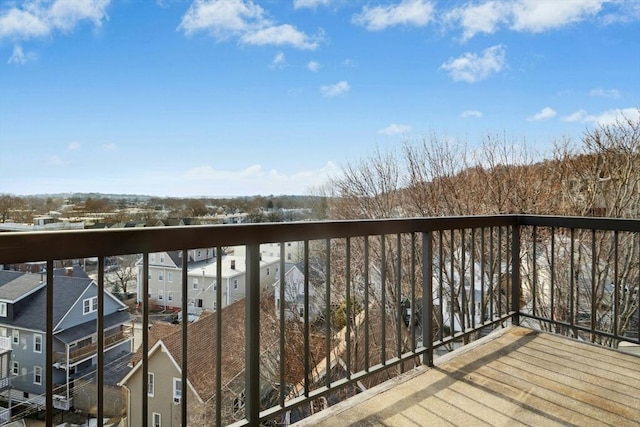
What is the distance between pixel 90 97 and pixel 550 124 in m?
9.37

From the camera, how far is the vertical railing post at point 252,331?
1.55 meters

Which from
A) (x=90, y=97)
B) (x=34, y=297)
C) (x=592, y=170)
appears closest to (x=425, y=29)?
(x=592, y=170)

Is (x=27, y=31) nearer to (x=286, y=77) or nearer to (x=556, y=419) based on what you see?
(x=286, y=77)

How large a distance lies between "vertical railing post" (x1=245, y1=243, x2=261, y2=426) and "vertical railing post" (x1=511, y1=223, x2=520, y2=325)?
2.31m

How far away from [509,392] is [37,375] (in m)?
2.11

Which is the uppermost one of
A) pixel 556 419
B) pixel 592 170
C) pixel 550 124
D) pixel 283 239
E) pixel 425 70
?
pixel 425 70

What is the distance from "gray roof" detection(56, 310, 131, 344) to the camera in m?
1.36

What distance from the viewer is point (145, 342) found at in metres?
1.37

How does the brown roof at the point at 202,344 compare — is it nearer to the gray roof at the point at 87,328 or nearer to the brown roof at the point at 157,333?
the brown roof at the point at 157,333

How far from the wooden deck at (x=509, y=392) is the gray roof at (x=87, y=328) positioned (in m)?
0.95

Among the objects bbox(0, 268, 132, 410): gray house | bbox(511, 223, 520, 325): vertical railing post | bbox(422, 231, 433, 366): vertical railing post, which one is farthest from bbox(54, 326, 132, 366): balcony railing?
bbox(511, 223, 520, 325): vertical railing post

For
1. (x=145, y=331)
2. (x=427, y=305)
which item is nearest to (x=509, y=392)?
(x=427, y=305)

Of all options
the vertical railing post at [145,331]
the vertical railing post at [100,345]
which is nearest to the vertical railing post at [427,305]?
the vertical railing post at [145,331]

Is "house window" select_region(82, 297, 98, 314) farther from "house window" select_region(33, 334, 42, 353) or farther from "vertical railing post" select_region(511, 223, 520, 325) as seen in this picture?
"vertical railing post" select_region(511, 223, 520, 325)
